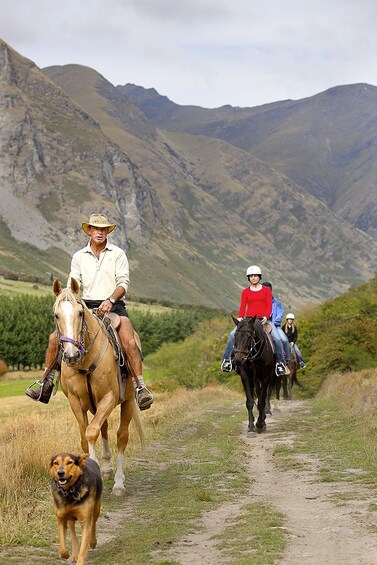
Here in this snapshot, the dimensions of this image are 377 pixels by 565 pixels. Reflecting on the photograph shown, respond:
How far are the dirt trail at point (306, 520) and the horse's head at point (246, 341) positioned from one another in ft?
15.6

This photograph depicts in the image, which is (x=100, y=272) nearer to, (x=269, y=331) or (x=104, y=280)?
(x=104, y=280)

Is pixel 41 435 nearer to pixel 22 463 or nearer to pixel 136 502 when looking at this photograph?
pixel 22 463

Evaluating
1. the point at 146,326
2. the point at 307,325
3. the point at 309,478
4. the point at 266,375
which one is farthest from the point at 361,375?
the point at 146,326

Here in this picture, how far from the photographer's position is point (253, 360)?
20.4m

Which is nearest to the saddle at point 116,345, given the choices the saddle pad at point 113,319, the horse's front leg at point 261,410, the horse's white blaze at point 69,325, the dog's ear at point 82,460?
the saddle pad at point 113,319

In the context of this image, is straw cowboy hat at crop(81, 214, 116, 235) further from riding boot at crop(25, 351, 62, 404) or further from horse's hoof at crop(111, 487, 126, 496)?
horse's hoof at crop(111, 487, 126, 496)

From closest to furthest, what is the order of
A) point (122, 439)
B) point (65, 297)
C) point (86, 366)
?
point (65, 297) → point (86, 366) → point (122, 439)

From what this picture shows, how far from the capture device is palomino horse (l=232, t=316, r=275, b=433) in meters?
19.9

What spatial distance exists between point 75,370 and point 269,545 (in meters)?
4.35

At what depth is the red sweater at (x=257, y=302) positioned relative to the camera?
67.3ft

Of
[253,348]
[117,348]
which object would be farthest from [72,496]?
[253,348]

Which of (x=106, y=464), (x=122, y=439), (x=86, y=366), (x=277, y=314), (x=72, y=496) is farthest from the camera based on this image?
(x=277, y=314)

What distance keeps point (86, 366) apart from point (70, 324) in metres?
0.99

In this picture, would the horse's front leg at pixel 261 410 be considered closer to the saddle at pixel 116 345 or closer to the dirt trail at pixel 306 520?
the dirt trail at pixel 306 520
